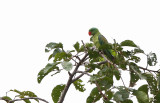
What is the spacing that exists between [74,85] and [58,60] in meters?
0.43

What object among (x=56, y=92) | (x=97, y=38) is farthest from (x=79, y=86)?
(x=97, y=38)

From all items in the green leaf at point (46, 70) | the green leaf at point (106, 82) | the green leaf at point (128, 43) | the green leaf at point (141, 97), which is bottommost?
the green leaf at point (141, 97)

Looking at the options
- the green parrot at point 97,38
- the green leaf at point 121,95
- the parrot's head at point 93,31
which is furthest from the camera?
the parrot's head at point 93,31

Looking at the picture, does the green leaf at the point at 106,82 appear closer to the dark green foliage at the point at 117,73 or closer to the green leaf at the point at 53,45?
the dark green foliage at the point at 117,73

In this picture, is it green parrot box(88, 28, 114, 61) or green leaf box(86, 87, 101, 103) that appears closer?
green leaf box(86, 87, 101, 103)

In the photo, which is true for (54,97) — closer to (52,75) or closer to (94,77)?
(52,75)

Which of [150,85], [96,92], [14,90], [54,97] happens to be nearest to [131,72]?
[150,85]

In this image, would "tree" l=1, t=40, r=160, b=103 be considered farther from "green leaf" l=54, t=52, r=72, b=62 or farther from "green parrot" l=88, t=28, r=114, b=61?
"green parrot" l=88, t=28, r=114, b=61

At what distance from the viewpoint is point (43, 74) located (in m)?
1.96

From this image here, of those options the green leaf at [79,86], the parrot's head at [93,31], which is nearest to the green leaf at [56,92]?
the green leaf at [79,86]

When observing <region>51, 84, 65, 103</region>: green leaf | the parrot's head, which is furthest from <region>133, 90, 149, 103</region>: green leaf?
the parrot's head

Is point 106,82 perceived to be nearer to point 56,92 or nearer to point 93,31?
point 56,92

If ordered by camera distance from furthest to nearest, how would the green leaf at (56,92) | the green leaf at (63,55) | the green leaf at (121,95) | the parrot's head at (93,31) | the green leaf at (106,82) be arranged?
the parrot's head at (93,31), the green leaf at (56,92), the green leaf at (63,55), the green leaf at (106,82), the green leaf at (121,95)

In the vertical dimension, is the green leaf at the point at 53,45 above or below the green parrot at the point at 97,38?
below
